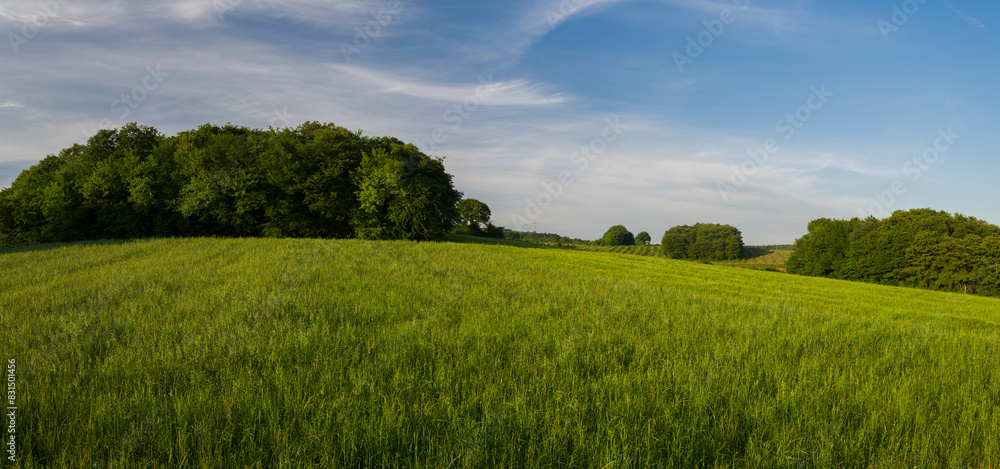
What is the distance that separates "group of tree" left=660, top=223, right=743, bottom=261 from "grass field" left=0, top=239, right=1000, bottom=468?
12742 cm

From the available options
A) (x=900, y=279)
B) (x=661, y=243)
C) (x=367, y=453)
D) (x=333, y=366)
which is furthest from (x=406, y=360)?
(x=661, y=243)

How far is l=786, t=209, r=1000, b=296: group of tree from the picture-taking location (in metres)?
50.4

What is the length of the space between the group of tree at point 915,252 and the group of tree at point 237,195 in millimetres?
59400

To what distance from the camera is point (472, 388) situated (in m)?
4.22

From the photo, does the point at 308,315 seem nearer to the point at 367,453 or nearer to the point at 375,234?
A: the point at 367,453

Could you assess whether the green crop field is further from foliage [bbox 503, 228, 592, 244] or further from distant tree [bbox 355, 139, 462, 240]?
distant tree [bbox 355, 139, 462, 240]

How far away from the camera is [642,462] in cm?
305

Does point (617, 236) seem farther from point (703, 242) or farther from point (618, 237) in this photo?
point (703, 242)

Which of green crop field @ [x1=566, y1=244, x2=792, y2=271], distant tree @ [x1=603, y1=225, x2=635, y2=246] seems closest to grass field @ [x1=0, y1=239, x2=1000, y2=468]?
green crop field @ [x1=566, y1=244, x2=792, y2=271]

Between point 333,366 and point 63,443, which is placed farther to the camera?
point 333,366

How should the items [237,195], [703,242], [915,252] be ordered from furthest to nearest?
[703,242], [915,252], [237,195]

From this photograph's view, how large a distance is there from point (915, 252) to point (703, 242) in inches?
2927

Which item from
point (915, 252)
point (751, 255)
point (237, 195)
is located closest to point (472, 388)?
point (237, 195)

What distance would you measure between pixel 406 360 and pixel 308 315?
340cm
